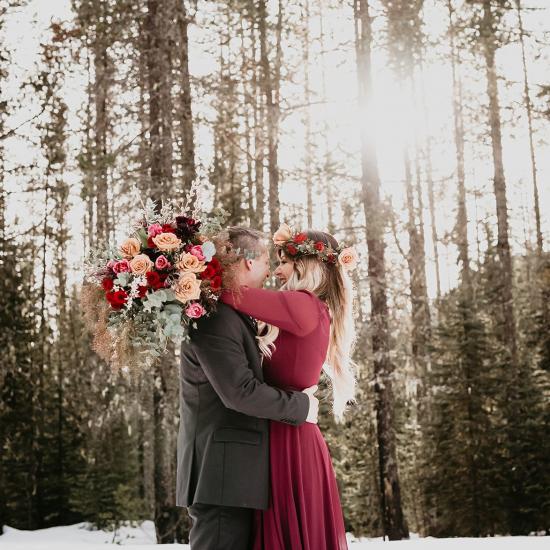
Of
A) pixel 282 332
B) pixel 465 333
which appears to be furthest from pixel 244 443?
pixel 465 333

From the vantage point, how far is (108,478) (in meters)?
14.9

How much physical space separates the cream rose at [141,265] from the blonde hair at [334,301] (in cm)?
76

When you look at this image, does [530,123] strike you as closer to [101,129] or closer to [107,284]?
[101,129]

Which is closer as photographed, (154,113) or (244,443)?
(244,443)

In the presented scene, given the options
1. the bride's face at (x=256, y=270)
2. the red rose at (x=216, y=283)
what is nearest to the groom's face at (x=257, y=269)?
the bride's face at (x=256, y=270)

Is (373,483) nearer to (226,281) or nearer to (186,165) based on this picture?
(186,165)

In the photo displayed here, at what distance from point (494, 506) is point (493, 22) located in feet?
28.2

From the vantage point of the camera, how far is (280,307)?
379cm

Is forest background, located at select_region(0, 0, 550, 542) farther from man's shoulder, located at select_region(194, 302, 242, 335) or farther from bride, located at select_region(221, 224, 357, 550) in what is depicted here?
man's shoulder, located at select_region(194, 302, 242, 335)

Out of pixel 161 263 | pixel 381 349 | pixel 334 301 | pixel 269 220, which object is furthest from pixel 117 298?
pixel 269 220

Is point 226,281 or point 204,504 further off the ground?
point 226,281

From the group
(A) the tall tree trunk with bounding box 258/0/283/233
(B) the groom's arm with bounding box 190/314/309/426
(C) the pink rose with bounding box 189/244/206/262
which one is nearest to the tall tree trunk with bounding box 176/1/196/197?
(A) the tall tree trunk with bounding box 258/0/283/233

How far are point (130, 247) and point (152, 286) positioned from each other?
240 millimetres

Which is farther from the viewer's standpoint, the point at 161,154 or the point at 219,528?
the point at 161,154
